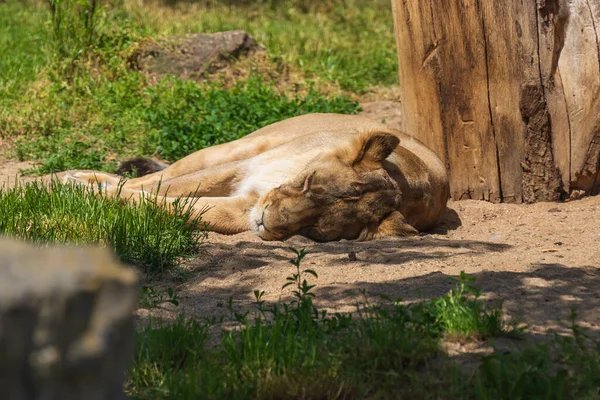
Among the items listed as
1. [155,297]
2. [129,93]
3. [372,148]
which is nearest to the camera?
[155,297]

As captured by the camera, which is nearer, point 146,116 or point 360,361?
point 360,361

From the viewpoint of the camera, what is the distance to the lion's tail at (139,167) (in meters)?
7.34

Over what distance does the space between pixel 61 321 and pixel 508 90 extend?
4983 millimetres

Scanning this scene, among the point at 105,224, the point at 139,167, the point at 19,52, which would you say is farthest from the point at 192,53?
the point at 105,224

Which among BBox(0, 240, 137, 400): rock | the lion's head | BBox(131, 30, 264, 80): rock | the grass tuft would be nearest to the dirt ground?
the lion's head

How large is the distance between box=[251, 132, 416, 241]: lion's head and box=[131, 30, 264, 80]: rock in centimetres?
443

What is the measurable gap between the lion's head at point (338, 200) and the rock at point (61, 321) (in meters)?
3.66

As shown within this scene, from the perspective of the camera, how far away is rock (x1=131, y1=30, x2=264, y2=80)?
10062 mm

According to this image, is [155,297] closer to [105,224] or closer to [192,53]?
[105,224]

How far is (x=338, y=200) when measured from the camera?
5.83 m

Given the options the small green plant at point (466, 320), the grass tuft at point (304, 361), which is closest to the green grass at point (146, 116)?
the grass tuft at point (304, 361)

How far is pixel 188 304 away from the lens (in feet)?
14.6

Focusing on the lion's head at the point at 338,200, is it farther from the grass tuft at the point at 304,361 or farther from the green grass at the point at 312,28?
the green grass at the point at 312,28

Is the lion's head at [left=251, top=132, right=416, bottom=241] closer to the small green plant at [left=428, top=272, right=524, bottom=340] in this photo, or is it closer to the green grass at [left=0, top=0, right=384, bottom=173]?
the small green plant at [left=428, top=272, right=524, bottom=340]
